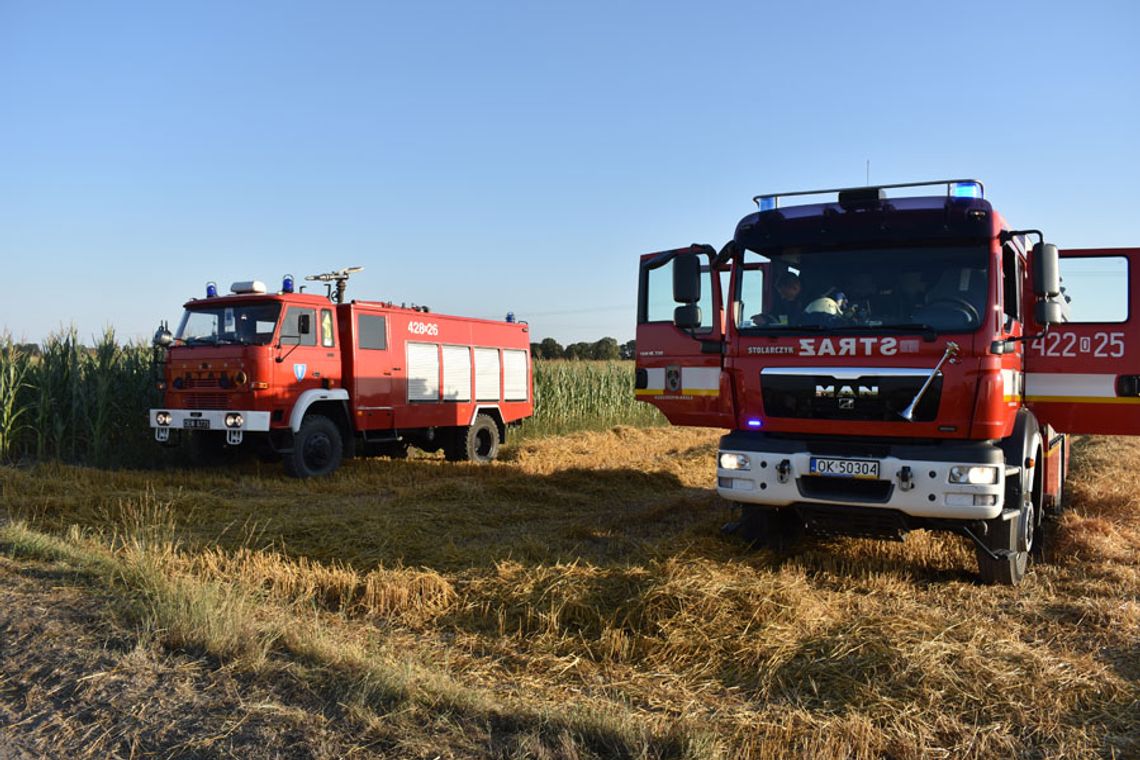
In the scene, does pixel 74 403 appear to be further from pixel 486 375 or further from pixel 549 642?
pixel 549 642

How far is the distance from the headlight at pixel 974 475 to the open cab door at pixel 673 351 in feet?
5.85

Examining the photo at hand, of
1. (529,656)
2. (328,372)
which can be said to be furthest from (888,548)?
(328,372)

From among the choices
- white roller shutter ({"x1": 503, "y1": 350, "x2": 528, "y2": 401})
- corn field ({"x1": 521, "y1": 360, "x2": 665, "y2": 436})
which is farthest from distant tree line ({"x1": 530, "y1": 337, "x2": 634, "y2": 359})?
white roller shutter ({"x1": 503, "y1": 350, "x2": 528, "y2": 401})

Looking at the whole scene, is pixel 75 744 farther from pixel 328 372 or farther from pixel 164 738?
pixel 328 372

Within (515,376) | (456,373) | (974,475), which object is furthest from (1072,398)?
(515,376)

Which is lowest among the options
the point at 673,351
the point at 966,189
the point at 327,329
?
the point at 673,351

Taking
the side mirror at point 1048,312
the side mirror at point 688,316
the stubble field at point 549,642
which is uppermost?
the side mirror at point 688,316

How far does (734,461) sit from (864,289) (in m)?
1.51

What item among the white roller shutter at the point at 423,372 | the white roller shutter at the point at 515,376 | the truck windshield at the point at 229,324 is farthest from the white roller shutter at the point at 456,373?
the truck windshield at the point at 229,324

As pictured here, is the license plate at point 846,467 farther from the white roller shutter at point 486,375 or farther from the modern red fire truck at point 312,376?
the white roller shutter at point 486,375

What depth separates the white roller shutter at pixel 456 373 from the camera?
45.5 feet

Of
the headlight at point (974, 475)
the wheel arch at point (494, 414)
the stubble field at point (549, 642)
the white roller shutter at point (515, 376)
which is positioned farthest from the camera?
the white roller shutter at point (515, 376)

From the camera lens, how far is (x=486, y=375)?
1490cm

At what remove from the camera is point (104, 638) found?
14.6ft
